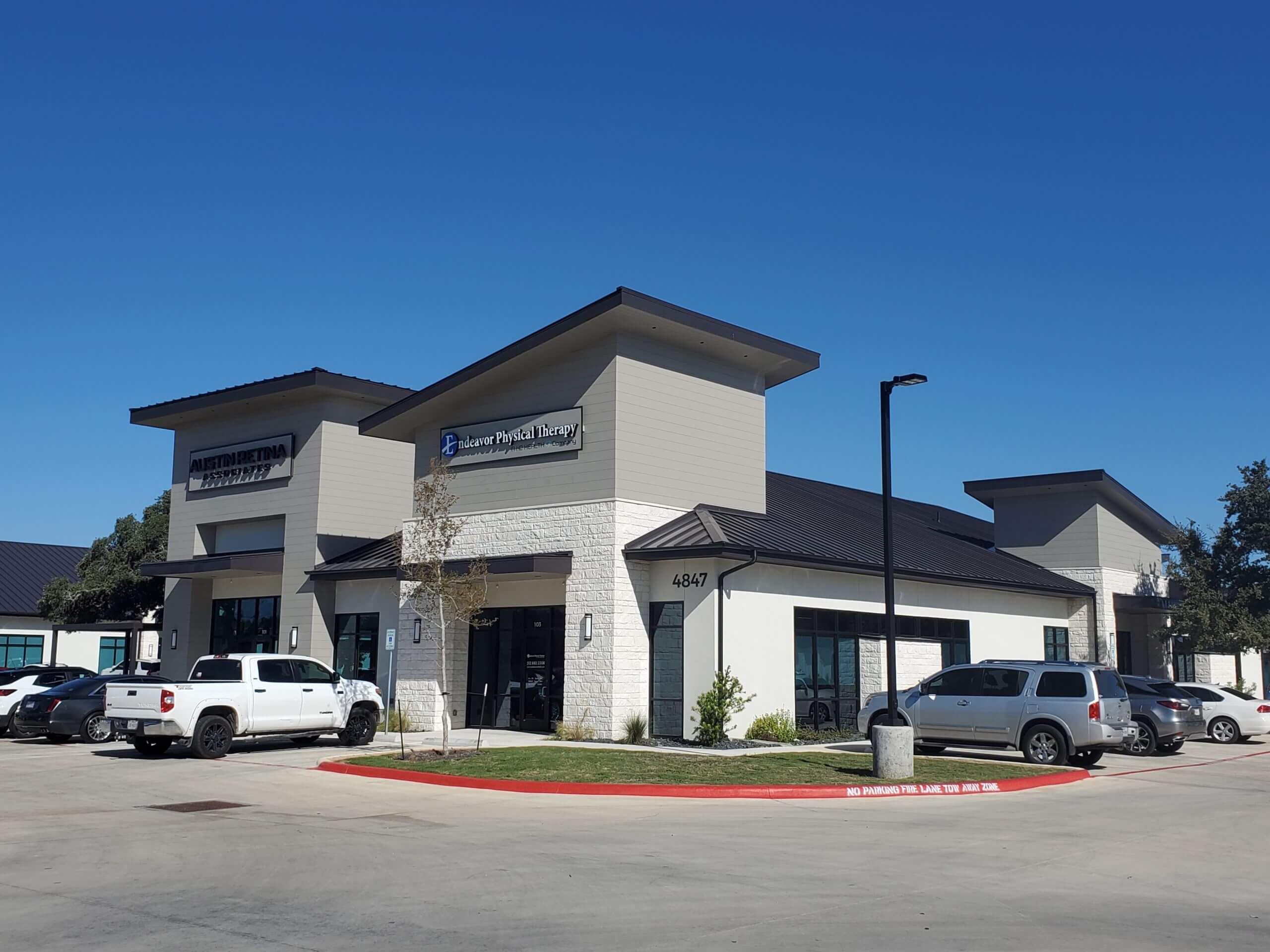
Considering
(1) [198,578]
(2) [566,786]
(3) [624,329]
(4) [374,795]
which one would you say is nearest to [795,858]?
(2) [566,786]

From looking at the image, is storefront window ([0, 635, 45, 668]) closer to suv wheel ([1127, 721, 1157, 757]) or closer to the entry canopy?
the entry canopy

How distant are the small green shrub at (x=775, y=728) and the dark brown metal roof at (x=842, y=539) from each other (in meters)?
3.14

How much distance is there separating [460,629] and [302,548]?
7.17 meters

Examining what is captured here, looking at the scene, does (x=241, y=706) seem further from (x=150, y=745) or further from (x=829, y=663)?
(x=829, y=663)

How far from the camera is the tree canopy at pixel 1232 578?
3697 cm

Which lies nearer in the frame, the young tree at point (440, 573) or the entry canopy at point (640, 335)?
the young tree at point (440, 573)

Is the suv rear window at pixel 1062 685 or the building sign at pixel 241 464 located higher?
the building sign at pixel 241 464

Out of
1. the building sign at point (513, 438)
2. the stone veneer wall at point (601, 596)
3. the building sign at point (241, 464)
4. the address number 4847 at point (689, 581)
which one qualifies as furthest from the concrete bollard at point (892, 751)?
the building sign at point (241, 464)

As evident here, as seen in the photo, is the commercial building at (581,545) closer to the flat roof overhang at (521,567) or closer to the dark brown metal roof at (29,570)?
the flat roof overhang at (521,567)

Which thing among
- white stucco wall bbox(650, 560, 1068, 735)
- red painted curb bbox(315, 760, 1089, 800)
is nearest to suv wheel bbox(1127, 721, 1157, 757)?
white stucco wall bbox(650, 560, 1068, 735)

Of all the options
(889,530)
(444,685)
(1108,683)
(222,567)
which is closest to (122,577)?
(222,567)

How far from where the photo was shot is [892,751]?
60.0 feet

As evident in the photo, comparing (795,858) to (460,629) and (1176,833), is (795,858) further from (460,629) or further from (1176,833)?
(460,629)

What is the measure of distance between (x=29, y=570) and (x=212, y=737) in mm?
44314
